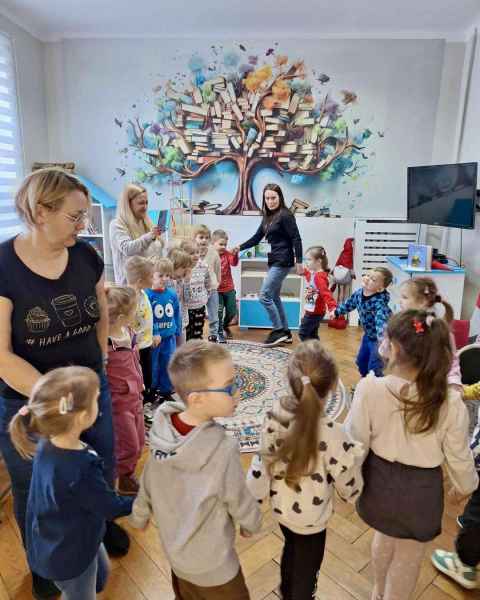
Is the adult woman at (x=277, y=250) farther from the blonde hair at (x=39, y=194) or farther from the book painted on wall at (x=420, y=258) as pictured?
the blonde hair at (x=39, y=194)

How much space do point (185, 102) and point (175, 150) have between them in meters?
0.51

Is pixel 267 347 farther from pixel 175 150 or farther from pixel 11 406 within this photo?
pixel 11 406

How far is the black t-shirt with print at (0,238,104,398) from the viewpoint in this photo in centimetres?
116

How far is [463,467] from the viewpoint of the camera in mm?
1141

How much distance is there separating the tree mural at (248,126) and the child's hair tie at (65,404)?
3962 millimetres

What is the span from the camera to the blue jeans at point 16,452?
1.23 metres

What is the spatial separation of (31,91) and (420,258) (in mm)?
4214

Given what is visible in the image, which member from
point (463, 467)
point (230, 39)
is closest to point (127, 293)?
point (463, 467)

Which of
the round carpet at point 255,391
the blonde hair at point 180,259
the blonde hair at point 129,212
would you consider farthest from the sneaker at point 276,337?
the blonde hair at point 129,212

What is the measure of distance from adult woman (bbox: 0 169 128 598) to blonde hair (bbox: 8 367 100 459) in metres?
0.16

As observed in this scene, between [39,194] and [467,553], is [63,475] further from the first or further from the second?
[467,553]

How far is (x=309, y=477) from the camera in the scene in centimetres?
109

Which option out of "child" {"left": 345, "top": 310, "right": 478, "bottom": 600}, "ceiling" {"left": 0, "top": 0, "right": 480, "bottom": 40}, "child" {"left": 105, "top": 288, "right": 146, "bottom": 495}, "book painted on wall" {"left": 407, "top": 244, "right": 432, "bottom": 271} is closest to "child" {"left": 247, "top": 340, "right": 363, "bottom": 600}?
"child" {"left": 345, "top": 310, "right": 478, "bottom": 600}

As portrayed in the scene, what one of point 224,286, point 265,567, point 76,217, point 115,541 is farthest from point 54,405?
point 224,286
